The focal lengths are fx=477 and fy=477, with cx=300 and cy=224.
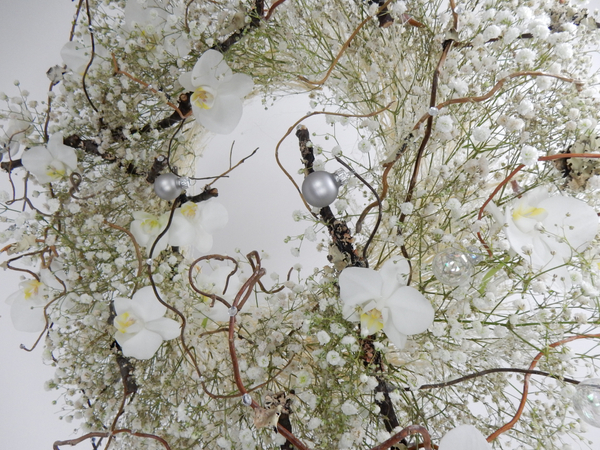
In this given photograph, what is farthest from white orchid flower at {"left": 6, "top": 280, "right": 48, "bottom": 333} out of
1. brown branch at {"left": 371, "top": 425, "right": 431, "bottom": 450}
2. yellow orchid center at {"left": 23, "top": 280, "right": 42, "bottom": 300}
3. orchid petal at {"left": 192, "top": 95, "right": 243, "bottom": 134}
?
brown branch at {"left": 371, "top": 425, "right": 431, "bottom": 450}

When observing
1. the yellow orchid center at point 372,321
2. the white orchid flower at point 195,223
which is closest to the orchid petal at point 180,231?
the white orchid flower at point 195,223

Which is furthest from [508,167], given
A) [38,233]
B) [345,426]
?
[38,233]

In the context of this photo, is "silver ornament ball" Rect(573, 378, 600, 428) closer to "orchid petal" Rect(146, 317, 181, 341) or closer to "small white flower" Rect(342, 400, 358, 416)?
"small white flower" Rect(342, 400, 358, 416)

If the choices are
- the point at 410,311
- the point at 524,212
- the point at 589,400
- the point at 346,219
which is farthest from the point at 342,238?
the point at 589,400

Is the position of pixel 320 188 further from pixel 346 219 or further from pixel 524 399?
pixel 524 399

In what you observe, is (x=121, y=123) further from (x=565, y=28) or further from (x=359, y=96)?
(x=565, y=28)

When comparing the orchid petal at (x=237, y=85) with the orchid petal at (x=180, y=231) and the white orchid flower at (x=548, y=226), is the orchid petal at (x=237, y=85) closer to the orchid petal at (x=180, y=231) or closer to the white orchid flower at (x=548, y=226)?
the orchid petal at (x=180, y=231)
